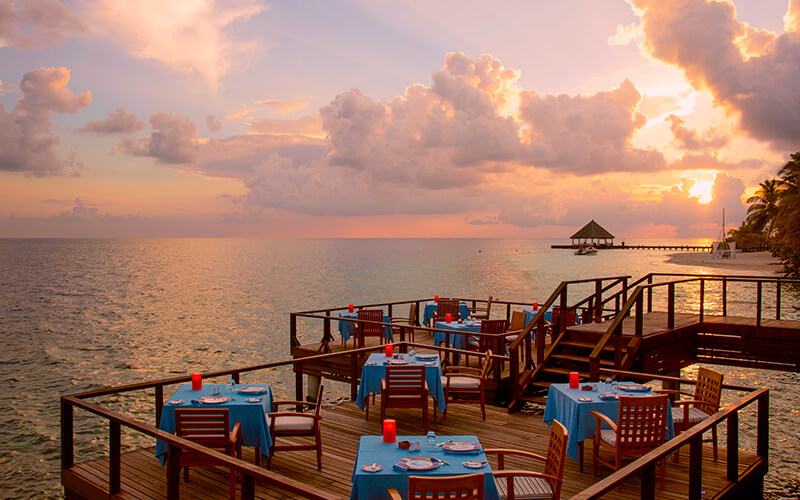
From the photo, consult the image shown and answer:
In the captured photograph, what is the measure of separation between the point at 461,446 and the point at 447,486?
48.0 inches

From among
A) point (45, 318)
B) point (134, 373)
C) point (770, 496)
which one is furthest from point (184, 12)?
point (45, 318)

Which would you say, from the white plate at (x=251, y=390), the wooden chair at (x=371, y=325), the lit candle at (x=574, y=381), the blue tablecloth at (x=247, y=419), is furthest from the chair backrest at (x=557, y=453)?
the wooden chair at (x=371, y=325)

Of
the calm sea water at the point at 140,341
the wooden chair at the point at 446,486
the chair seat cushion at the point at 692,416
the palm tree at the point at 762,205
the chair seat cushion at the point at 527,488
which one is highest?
the palm tree at the point at 762,205

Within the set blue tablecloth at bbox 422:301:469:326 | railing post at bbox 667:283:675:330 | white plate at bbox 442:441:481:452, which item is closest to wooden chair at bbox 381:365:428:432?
white plate at bbox 442:441:481:452

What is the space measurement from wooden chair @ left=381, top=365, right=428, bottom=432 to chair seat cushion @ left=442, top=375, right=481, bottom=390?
1.21 metres

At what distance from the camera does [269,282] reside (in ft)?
245

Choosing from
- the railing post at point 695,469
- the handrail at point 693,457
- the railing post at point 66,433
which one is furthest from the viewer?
the railing post at point 66,433

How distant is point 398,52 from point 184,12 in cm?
1078

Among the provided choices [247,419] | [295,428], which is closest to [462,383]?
[295,428]

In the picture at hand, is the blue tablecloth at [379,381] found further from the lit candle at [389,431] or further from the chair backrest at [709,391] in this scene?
the chair backrest at [709,391]

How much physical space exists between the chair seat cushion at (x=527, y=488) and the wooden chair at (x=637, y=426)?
5.39 feet

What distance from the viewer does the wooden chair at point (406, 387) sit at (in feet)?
26.2

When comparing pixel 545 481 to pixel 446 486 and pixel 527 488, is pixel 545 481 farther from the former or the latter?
pixel 446 486

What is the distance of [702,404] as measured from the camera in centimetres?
761
